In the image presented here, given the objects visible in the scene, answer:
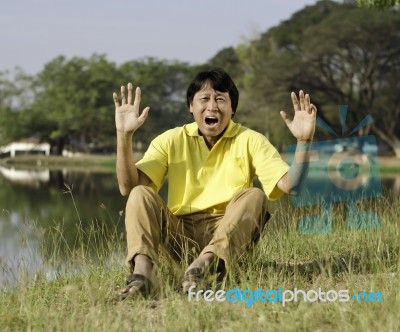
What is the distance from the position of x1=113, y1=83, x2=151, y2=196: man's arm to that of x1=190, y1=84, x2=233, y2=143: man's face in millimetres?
276

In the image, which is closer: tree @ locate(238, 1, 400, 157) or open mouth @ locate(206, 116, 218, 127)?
open mouth @ locate(206, 116, 218, 127)

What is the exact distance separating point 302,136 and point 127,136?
77 centimetres

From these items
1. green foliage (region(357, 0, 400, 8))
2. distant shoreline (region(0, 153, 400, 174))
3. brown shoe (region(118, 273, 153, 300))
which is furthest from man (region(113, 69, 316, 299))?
distant shoreline (region(0, 153, 400, 174))

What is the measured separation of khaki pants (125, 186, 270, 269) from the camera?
2.77 m

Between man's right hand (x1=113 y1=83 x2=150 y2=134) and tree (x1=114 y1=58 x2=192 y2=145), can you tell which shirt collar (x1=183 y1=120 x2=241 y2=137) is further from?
tree (x1=114 y1=58 x2=192 y2=145)

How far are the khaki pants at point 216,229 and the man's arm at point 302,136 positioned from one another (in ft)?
0.52

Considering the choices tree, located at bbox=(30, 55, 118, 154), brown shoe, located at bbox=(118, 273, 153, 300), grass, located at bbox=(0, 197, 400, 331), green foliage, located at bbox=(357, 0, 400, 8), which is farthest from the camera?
tree, located at bbox=(30, 55, 118, 154)

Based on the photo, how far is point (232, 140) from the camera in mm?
3129

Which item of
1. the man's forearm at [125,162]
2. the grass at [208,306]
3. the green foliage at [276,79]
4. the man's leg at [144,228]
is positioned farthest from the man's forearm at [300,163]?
the green foliage at [276,79]

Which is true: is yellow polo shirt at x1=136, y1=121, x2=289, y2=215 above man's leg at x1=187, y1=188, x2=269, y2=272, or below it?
above

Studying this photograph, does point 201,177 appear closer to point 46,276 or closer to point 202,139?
point 202,139

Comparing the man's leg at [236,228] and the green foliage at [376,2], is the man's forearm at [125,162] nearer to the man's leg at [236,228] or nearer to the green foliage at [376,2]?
the man's leg at [236,228]

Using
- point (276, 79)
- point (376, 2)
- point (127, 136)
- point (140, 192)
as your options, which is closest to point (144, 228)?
point (140, 192)

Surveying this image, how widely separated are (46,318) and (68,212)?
9409 mm
